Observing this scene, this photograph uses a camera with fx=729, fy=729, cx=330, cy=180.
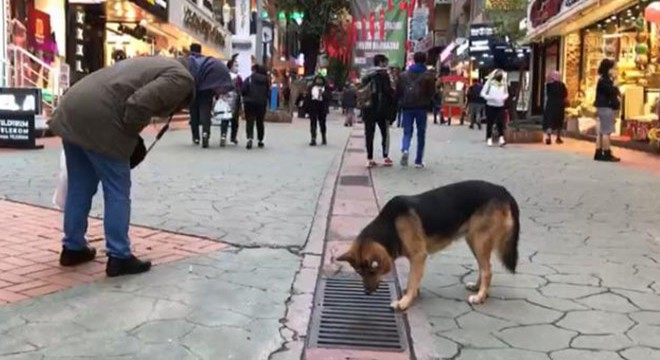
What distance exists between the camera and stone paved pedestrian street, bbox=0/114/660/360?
3.78m

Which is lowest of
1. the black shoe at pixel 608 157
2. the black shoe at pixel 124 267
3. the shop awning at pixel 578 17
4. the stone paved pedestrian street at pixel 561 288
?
the stone paved pedestrian street at pixel 561 288

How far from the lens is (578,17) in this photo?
61.8ft

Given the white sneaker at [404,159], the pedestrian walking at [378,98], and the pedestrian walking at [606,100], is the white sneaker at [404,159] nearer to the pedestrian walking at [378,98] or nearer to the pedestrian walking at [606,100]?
the pedestrian walking at [378,98]

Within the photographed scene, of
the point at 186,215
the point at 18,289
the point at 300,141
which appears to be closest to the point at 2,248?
the point at 18,289

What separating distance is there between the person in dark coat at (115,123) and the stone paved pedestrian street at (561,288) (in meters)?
1.97

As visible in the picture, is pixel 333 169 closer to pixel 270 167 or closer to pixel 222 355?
pixel 270 167

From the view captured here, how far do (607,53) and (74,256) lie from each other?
17.9 metres

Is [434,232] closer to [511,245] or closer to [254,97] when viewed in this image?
[511,245]

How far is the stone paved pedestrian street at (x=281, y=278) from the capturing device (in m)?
3.78

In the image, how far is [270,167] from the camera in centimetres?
1111

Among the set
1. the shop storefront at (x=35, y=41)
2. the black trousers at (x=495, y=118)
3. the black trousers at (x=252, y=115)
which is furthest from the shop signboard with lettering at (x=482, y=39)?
the black trousers at (x=252, y=115)

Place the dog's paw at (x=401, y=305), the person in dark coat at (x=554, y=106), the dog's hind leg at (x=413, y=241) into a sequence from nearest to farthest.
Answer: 1. the dog's hind leg at (x=413, y=241)
2. the dog's paw at (x=401, y=305)
3. the person in dark coat at (x=554, y=106)

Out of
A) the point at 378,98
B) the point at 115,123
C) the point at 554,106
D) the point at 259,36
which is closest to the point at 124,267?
the point at 115,123

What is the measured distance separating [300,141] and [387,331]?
13.3 metres
